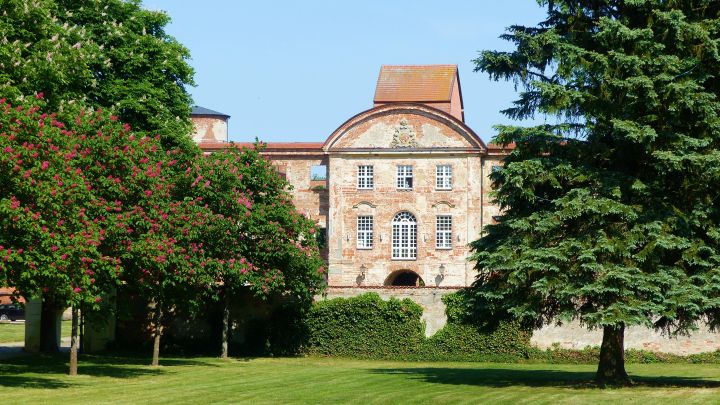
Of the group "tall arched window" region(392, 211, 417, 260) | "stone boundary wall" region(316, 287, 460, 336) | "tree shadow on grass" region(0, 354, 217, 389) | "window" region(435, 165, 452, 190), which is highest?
"window" region(435, 165, 452, 190)

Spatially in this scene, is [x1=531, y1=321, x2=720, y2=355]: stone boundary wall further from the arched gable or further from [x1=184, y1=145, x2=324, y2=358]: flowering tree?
the arched gable

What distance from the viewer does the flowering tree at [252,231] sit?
37.6 m

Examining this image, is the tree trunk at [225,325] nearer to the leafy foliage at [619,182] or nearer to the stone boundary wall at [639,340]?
the stone boundary wall at [639,340]

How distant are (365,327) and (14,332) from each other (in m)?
22.8

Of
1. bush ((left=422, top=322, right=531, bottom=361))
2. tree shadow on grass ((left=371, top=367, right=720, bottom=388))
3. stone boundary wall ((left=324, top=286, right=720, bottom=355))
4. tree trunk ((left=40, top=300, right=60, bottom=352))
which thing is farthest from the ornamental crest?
tree shadow on grass ((left=371, top=367, right=720, bottom=388))

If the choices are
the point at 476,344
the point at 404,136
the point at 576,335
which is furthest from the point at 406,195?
the point at 576,335

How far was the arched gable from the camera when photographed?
201 ft

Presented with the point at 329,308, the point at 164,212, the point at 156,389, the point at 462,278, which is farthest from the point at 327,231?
the point at 156,389

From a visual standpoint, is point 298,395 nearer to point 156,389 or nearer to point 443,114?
point 156,389

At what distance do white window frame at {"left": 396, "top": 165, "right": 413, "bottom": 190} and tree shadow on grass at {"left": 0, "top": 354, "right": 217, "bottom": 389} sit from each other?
25.4 metres

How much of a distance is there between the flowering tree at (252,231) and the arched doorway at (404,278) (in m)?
20.7

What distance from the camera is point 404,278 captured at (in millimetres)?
63750

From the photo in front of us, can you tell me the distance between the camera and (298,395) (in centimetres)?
2425

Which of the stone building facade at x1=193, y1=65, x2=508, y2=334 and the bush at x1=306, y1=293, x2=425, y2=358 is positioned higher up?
the stone building facade at x1=193, y1=65, x2=508, y2=334
